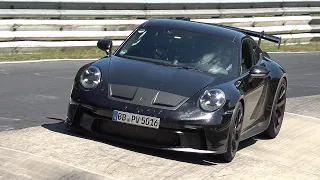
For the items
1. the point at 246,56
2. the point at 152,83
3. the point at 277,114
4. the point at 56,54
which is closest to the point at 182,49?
the point at 246,56

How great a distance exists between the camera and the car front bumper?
7.68 m

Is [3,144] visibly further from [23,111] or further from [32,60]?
[32,60]

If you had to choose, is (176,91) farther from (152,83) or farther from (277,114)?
(277,114)

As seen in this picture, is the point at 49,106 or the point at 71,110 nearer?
the point at 71,110

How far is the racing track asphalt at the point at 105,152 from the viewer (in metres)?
7.11

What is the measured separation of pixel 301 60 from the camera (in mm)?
20016

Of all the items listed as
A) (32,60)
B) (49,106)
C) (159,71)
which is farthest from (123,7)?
(159,71)

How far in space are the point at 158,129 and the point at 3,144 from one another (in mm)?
1478

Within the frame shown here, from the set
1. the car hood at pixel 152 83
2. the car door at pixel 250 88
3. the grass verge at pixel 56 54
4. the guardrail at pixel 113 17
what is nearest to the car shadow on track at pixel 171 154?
the car hood at pixel 152 83

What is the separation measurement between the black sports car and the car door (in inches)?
0.4

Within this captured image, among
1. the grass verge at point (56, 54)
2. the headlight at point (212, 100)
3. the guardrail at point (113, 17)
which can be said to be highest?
the headlight at point (212, 100)

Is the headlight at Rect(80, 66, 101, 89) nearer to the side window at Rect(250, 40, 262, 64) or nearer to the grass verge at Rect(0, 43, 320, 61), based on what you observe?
the side window at Rect(250, 40, 262, 64)

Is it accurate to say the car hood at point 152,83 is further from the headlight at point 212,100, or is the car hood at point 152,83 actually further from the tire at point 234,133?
the tire at point 234,133

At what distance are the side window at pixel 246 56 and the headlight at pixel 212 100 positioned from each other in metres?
1.05
